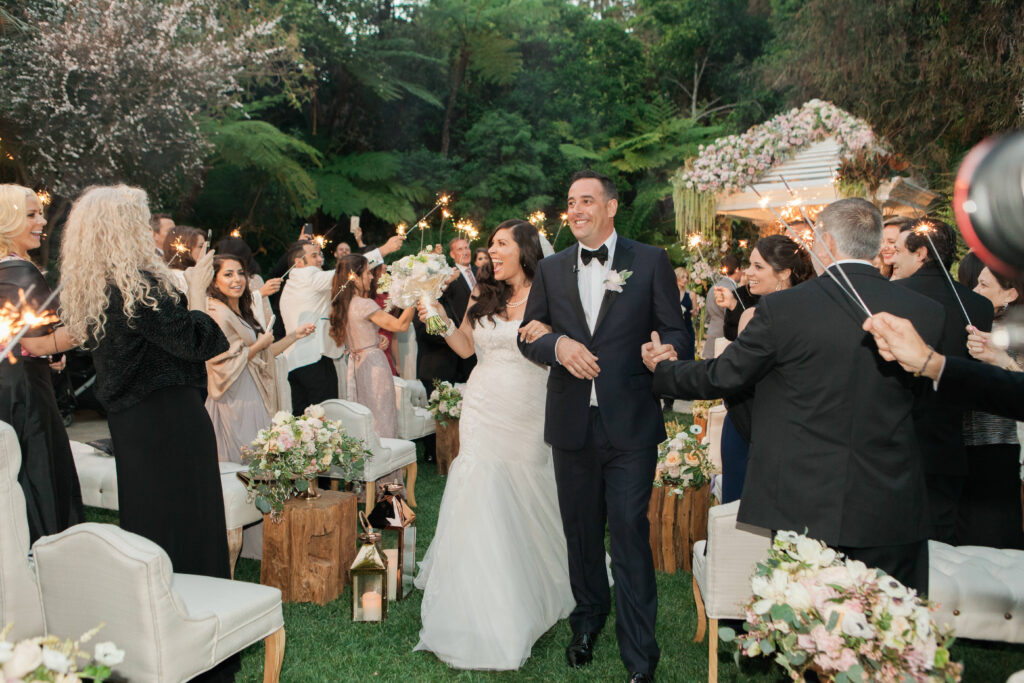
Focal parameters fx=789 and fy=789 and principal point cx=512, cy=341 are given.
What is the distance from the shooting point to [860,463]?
8.09ft

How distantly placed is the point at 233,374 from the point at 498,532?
2.30 m

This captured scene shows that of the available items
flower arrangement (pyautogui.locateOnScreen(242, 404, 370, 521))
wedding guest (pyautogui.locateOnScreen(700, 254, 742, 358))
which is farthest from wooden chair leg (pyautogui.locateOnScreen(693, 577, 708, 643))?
wedding guest (pyautogui.locateOnScreen(700, 254, 742, 358))

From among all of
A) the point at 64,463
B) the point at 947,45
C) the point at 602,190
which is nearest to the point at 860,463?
the point at 602,190

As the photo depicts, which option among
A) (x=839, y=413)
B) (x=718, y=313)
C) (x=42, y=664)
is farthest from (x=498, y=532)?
(x=718, y=313)

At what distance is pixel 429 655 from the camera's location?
3.74 meters

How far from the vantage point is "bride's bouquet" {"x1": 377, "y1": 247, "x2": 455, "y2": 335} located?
4.37 meters

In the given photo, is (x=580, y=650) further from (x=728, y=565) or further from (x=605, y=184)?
(x=605, y=184)

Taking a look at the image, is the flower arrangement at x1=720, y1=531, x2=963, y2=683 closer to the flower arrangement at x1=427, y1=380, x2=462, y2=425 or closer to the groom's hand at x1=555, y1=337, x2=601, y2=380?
the groom's hand at x1=555, y1=337, x2=601, y2=380

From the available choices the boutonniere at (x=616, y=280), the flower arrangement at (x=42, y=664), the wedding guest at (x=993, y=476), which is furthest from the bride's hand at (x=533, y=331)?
the wedding guest at (x=993, y=476)

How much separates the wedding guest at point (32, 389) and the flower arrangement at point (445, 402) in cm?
357

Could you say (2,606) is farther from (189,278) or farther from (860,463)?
(860,463)

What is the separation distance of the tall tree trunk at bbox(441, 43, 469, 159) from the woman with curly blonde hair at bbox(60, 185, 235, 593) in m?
18.9

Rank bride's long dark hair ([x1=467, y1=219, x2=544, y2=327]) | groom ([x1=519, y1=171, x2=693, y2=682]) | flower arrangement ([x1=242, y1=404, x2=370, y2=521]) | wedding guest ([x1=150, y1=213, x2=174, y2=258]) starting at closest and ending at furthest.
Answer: groom ([x1=519, y1=171, x2=693, y2=682])
bride's long dark hair ([x1=467, y1=219, x2=544, y2=327])
flower arrangement ([x1=242, y1=404, x2=370, y2=521])
wedding guest ([x1=150, y1=213, x2=174, y2=258])

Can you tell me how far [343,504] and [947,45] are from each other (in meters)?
8.94
